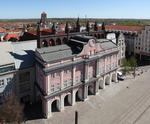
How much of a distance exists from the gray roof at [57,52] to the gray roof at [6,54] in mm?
8291

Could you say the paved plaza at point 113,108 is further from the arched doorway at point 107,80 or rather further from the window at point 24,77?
the window at point 24,77

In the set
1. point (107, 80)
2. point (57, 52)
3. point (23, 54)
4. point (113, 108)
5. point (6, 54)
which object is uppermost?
point (57, 52)

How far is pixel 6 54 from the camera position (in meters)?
41.5

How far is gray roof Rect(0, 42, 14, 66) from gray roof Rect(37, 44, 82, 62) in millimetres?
8291

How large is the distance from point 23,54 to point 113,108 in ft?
103

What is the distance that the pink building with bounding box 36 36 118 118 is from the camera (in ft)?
122

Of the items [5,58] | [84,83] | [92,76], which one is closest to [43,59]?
[5,58]

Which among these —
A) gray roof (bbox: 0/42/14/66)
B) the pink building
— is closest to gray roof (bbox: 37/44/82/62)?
the pink building

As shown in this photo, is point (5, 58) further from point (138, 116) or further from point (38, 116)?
point (138, 116)

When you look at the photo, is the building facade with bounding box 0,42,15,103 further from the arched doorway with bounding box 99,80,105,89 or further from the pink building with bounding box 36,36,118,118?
the arched doorway with bounding box 99,80,105,89

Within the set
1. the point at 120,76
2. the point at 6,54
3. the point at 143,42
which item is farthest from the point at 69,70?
the point at 143,42

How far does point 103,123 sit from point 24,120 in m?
20.0

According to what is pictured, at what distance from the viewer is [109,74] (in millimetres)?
55125

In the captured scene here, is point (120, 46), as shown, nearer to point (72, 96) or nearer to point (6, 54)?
point (72, 96)
